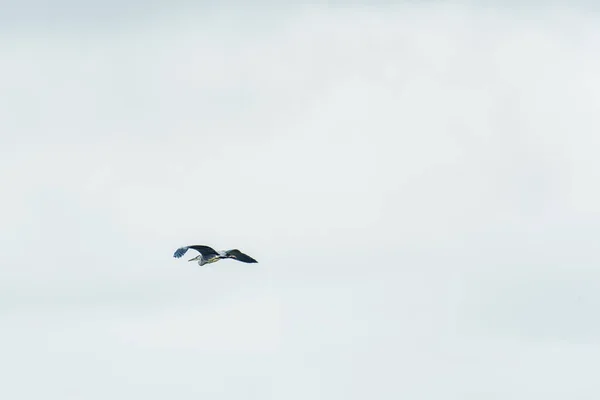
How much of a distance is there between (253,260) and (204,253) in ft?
15.4

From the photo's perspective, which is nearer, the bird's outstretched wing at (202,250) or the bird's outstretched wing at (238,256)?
the bird's outstretched wing at (202,250)

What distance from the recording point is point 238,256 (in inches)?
5876

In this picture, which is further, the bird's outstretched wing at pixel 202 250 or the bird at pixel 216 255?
the bird at pixel 216 255

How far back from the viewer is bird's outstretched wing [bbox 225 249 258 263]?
485 feet

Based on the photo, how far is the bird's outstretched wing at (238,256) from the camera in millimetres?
147762

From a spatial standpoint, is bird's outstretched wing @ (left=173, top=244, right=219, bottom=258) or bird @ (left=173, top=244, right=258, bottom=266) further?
bird @ (left=173, top=244, right=258, bottom=266)

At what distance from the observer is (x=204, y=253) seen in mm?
149000

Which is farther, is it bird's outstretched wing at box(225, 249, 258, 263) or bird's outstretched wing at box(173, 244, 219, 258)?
bird's outstretched wing at box(225, 249, 258, 263)

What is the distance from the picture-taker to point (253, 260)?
15062 centimetres
